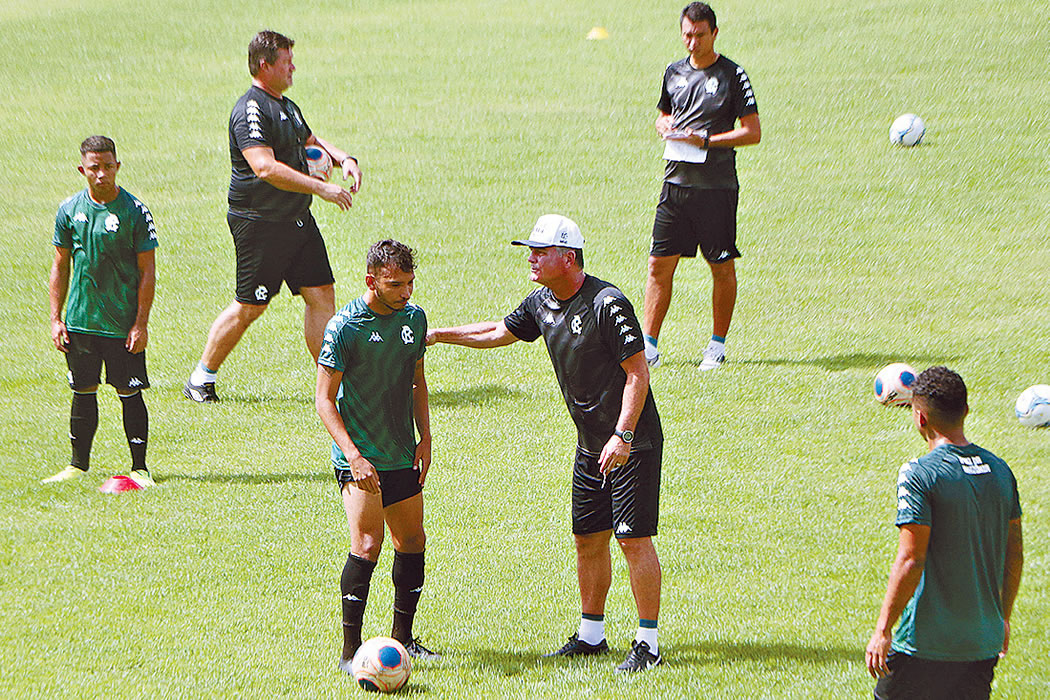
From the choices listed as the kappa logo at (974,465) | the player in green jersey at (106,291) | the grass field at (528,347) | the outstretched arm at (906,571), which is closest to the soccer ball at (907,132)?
the grass field at (528,347)

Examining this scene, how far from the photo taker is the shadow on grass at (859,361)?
38.9 feet

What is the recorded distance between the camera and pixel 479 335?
24.0 ft

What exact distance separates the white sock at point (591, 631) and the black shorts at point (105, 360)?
4119 mm

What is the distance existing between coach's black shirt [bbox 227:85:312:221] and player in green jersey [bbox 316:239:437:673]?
175 inches

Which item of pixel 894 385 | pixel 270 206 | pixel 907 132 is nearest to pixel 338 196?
pixel 270 206

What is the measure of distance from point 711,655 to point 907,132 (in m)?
14.2

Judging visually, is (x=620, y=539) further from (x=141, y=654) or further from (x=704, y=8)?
(x=704, y=8)

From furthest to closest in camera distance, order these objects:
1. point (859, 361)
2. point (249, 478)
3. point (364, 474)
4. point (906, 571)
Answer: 1. point (859, 361)
2. point (249, 478)
3. point (364, 474)
4. point (906, 571)

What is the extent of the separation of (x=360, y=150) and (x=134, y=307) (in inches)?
450

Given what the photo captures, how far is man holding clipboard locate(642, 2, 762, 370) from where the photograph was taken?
11.3 meters

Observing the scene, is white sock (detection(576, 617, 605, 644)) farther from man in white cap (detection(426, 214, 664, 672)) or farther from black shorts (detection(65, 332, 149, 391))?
black shorts (detection(65, 332, 149, 391))

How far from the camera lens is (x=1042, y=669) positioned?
6.69 metres

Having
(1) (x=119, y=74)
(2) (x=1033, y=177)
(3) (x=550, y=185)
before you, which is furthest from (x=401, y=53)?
(2) (x=1033, y=177)

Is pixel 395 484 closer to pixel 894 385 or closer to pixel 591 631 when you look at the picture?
pixel 591 631
